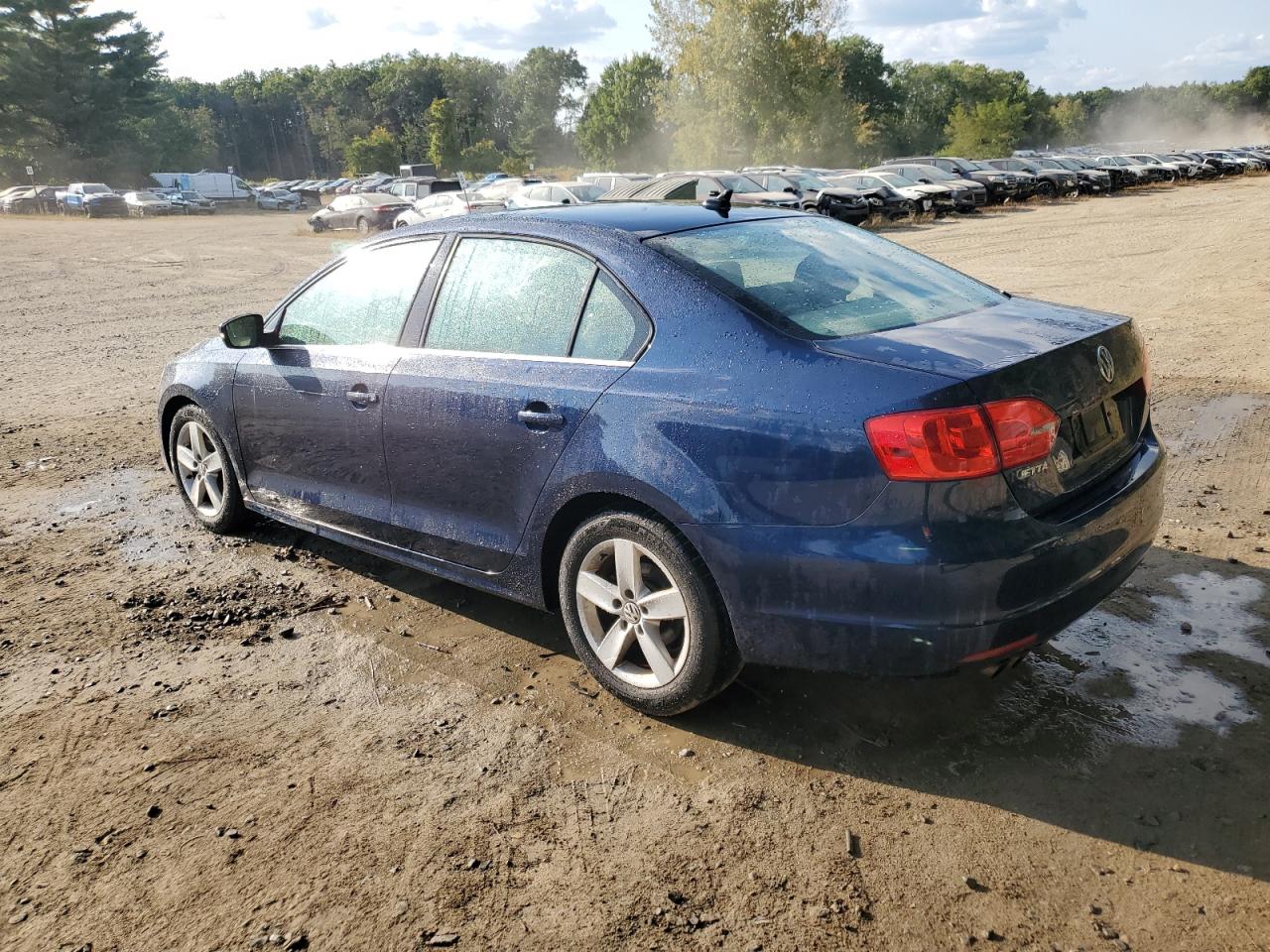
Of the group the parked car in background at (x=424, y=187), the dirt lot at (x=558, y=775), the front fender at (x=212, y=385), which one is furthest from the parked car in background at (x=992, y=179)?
the front fender at (x=212, y=385)

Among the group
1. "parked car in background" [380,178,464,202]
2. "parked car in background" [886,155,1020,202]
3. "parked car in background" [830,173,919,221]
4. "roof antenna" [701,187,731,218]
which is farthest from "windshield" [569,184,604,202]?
"roof antenna" [701,187,731,218]

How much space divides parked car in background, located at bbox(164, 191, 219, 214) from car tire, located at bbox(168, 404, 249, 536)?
4868cm

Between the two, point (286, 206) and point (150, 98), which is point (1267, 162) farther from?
point (150, 98)

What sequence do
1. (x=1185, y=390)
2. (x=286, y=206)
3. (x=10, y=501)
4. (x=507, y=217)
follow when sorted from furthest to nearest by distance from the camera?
(x=286, y=206) → (x=1185, y=390) → (x=10, y=501) → (x=507, y=217)

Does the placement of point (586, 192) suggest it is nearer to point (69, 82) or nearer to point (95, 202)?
point (95, 202)

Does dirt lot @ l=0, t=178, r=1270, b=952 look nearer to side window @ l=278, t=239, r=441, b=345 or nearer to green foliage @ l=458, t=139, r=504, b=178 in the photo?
side window @ l=278, t=239, r=441, b=345

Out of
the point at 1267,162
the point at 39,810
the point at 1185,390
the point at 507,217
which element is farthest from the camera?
the point at 1267,162

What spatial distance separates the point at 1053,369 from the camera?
2.92 metres

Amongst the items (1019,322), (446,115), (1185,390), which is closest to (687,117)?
(446,115)

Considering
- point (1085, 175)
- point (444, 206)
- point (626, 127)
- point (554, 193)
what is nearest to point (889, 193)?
point (554, 193)

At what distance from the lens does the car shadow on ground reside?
2.78 meters

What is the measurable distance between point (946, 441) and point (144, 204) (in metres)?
51.6

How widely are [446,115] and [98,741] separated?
70.4 metres

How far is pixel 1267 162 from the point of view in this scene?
51.2 metres
